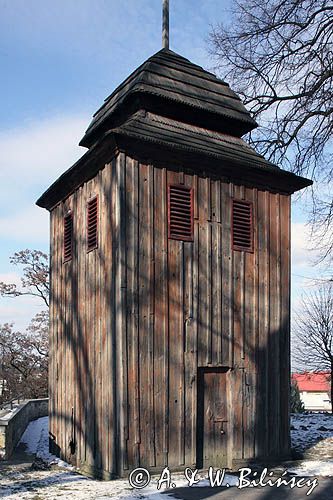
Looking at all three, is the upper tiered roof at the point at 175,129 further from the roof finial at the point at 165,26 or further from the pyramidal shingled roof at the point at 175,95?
the roof finial at the point at 165,26

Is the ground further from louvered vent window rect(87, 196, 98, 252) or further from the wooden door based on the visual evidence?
louvered vent window rect(87, 196, 98, 252)

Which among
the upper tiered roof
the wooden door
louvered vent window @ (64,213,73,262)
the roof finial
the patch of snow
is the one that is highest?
the roof finial

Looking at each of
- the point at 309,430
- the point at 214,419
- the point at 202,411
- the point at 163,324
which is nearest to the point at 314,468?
the point at 214,419

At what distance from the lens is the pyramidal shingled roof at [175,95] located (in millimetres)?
13188

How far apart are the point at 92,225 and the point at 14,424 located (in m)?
5.98

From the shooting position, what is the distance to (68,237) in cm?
1398

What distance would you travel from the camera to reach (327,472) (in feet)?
36.2

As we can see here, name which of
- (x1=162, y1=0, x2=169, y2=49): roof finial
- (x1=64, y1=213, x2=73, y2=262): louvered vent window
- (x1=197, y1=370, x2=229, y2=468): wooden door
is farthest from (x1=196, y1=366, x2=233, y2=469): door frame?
(x1=162, y1=0, x2=169, y2=49): roof finial

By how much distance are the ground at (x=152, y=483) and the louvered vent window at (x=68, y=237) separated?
438 centimetres

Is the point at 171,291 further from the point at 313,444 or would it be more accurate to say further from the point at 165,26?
the point at 165,26

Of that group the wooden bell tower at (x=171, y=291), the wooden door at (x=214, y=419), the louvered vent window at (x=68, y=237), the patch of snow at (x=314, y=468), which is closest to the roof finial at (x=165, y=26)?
the wooden bell tower at (x=171, y=291)

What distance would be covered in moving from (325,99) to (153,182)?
7.88m

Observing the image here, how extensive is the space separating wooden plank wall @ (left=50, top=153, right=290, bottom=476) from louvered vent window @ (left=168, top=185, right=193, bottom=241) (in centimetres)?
14

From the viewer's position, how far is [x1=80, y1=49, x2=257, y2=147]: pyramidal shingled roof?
43.3 ft
